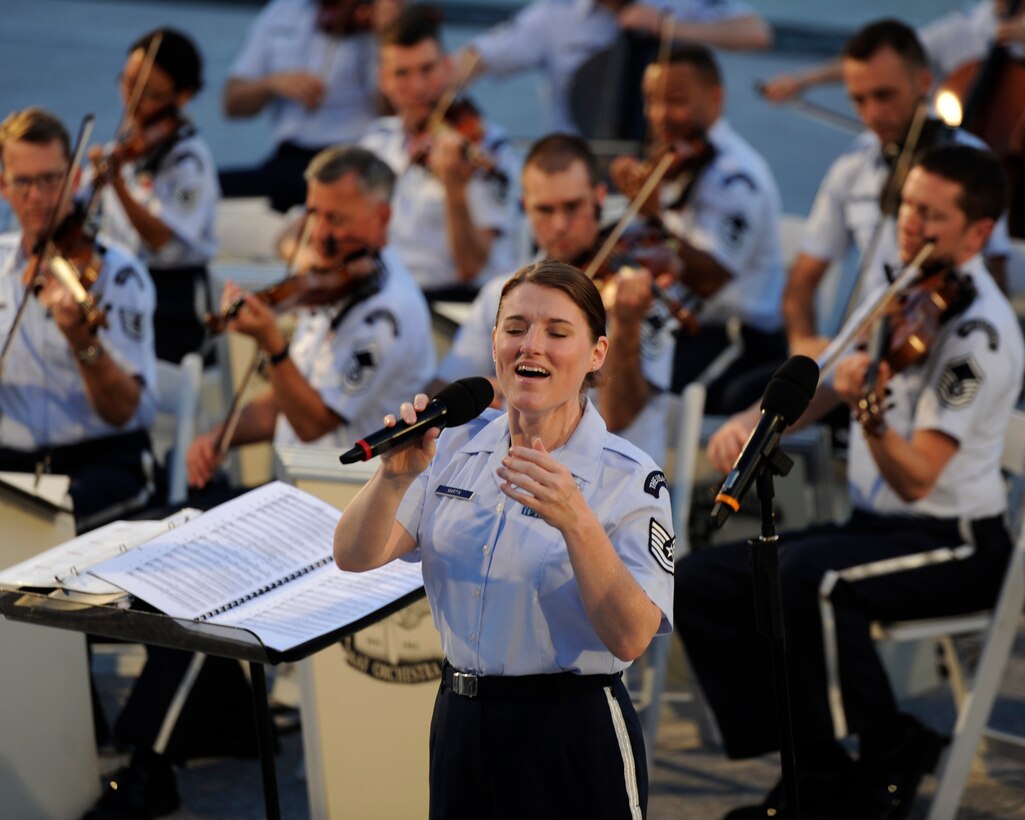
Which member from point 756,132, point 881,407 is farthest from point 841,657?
point 756,132

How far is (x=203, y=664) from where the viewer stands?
12.6ft

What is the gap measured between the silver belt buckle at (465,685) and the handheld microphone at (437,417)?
0.38 m

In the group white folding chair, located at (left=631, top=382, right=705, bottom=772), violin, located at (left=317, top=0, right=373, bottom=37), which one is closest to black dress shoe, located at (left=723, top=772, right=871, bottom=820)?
white folding chair, located at (left=631, top=382, right=705, bottom=772)

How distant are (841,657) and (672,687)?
866 millimetres

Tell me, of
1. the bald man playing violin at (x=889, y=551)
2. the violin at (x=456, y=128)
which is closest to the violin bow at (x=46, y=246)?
the violin at (x=456, y=128)

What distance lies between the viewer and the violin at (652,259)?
161 inches

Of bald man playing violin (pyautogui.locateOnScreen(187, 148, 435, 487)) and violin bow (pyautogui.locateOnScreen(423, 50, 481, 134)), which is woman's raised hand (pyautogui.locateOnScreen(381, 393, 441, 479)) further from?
violin bow (pyautogui.locateOnScreen(423, 50, 481, 134))

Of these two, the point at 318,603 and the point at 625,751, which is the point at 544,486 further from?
the point at 318,603

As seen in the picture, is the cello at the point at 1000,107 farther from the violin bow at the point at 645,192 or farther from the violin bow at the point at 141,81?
the violin bow at the point at 141,81

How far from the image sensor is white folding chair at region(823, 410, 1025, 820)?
344 cm

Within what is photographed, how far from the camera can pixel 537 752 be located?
91.0 inches

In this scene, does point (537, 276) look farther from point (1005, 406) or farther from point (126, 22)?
point (126, 22)

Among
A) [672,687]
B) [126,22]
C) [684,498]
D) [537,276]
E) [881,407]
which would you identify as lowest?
[672,687]

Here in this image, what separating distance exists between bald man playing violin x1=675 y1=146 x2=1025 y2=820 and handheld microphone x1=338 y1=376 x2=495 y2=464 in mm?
1285
